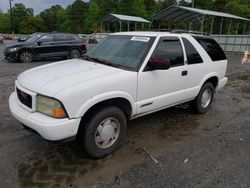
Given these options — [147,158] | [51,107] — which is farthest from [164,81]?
[51,107]

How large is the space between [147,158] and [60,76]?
5.67 feet

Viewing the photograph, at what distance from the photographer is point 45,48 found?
12.9 meters

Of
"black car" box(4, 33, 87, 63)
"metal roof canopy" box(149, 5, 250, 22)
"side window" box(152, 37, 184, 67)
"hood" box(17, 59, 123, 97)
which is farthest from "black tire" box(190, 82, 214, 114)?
"metal roof canopy" box(149, 5, 250, 22)

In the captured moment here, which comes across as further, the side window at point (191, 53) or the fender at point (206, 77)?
the fender at point (206, 77)

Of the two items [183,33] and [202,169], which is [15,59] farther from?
[202,169]

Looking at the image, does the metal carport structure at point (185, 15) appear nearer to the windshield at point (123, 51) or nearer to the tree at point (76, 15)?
the windshield at point (123, 51)

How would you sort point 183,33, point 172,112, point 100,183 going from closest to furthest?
point 100,183
point 183,33
point 172,112

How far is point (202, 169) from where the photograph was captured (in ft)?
10.6

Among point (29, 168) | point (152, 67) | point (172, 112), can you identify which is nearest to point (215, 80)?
point (172, 112)

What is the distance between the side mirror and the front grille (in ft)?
6.09

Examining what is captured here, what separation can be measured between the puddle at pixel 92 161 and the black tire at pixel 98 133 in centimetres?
13

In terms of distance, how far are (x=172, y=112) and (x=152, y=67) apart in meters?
2.00

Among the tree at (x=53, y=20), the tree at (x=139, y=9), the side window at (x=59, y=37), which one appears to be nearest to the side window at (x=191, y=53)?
the side window at (x=59, y=37)

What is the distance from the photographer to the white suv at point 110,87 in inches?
114
